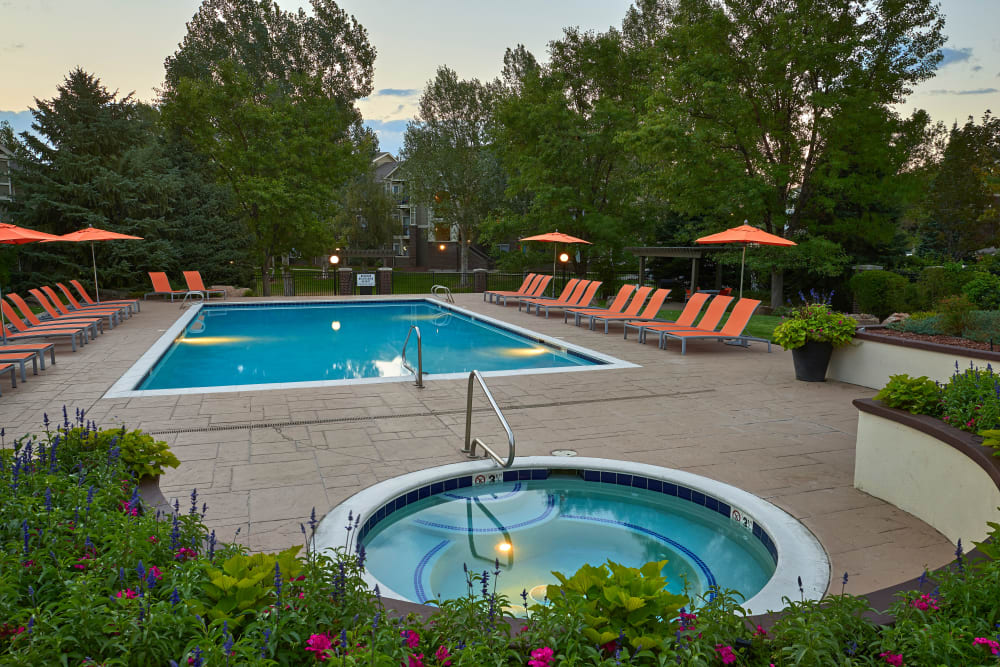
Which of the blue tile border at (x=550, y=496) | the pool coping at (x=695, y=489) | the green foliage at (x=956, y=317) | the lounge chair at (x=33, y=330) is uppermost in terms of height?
the green foliage at (x=956, y=317)

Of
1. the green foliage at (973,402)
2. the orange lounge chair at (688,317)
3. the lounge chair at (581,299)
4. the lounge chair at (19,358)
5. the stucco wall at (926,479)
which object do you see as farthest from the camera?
the lounge chair at (581,299)

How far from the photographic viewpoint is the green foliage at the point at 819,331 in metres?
7.59

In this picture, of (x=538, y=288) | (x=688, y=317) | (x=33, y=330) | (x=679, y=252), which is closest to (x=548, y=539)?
(x=688, y=317)

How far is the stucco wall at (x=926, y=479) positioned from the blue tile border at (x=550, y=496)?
0.98 meters

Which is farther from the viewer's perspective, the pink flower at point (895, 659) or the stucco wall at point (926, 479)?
the stucco wall at point (926, 479)

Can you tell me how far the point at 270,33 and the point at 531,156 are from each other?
1541 cm

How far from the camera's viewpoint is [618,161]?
72.9 ft

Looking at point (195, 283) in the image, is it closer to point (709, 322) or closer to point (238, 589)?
point (709, 322)

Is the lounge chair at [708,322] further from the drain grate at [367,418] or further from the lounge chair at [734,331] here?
the drain grate at [367,418]

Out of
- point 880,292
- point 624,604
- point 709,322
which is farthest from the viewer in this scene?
point 880,292

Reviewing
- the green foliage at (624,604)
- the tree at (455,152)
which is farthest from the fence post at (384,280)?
the green foliage at (624,604)

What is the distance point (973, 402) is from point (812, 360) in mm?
4142

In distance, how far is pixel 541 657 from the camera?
1.65 meters

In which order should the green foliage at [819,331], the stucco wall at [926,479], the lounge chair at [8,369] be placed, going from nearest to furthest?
the stucco wall at [926,479], the lounge chair at [8,369], the green foliage at [819,331]
